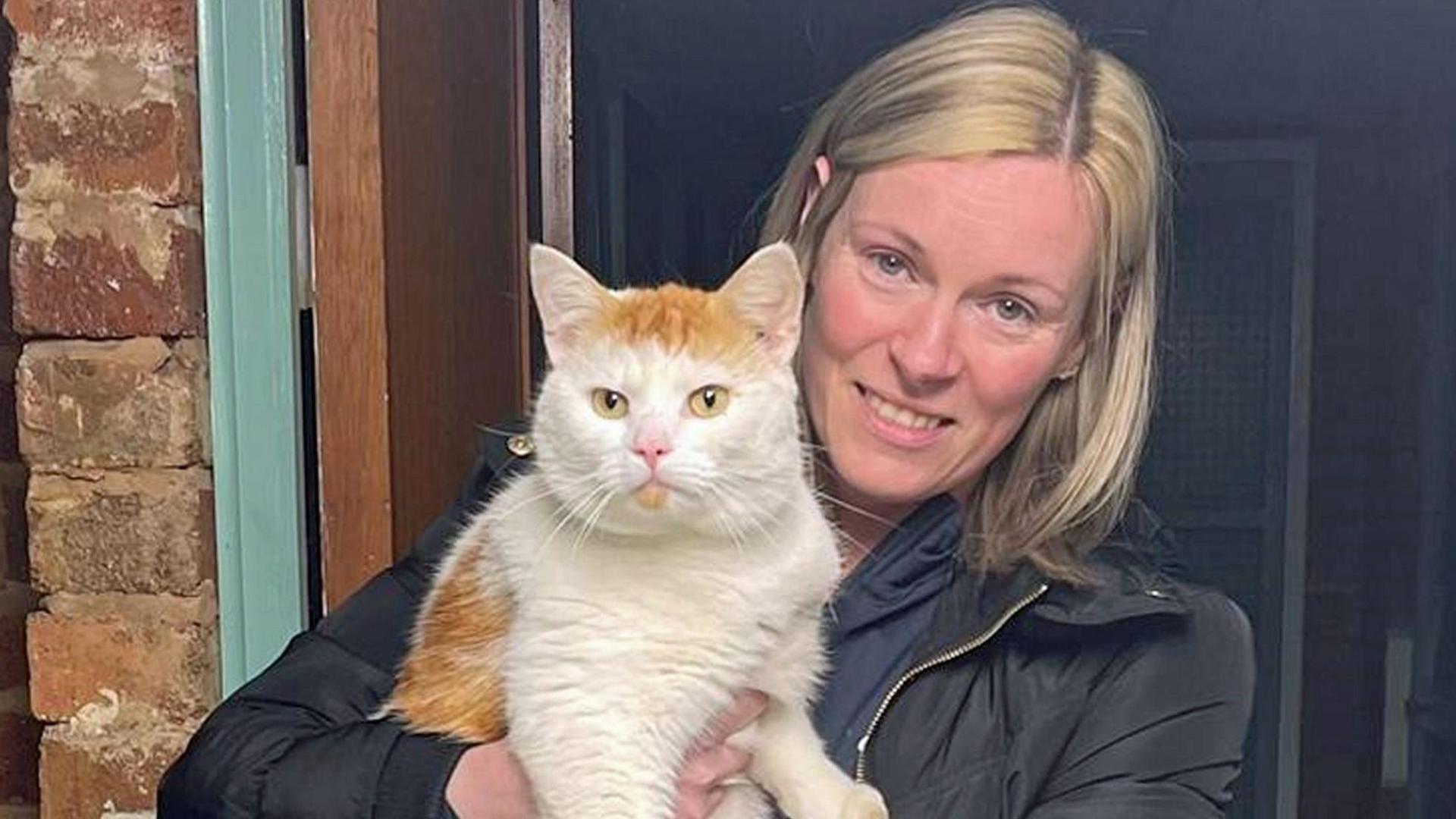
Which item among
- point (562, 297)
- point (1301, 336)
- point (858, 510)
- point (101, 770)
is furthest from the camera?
point (1301, 336)

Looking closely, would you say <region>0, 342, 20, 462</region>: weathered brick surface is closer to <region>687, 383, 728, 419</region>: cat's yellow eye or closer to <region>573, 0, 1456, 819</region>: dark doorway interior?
<region>687, 383, 728, 419</region>: cat's yellow eye

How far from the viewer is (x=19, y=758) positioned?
1.46 metres

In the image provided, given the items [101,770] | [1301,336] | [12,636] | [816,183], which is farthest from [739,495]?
Result: [1301,336]

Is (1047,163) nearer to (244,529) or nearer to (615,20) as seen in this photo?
(244,529)

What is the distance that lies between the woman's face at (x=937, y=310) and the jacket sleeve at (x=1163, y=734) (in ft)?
0.76

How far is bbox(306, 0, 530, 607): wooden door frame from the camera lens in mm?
1279

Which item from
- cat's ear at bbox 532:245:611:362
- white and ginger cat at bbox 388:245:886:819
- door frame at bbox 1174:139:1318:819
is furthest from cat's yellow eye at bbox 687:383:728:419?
door frame at bbox 1174:139:1318:819

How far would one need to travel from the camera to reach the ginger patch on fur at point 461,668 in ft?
3.64

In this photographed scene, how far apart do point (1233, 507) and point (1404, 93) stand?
1.05 m

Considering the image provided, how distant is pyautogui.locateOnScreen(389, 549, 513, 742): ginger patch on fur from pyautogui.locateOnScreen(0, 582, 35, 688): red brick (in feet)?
1.69

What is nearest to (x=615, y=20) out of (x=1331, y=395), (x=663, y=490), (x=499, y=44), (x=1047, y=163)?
(x=499, y=44)

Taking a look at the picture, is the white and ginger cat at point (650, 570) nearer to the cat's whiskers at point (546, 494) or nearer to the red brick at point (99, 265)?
the cat's whiskers at point (546, 494)

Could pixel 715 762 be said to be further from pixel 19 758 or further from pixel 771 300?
pixel 19 758

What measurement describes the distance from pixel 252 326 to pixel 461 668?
1.36 ft
